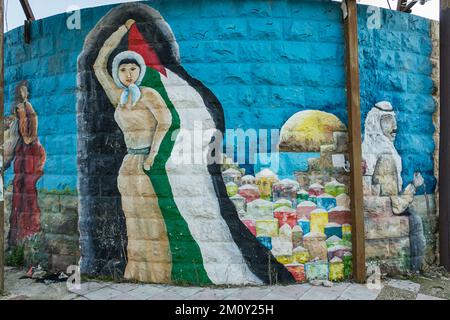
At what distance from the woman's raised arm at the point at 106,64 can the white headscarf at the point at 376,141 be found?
3.47 metres

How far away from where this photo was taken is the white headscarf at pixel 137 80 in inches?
173

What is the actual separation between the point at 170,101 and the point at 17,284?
3.22 metres

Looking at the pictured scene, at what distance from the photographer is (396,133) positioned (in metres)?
4.68

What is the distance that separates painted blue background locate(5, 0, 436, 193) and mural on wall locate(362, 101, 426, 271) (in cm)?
15

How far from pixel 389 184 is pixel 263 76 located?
233 centimetres

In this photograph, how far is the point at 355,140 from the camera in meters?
4.26

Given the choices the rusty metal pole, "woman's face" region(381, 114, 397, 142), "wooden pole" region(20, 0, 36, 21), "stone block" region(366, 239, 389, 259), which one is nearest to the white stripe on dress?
"stone block" region(366, 239, 389, 259)

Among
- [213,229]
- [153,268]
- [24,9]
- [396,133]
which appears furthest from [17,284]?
[396,133]

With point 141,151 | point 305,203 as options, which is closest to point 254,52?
point 141,151

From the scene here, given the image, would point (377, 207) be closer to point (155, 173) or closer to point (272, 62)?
point (272, 62)

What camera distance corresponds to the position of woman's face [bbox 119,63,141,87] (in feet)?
14.5

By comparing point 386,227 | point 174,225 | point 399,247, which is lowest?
point 399,247

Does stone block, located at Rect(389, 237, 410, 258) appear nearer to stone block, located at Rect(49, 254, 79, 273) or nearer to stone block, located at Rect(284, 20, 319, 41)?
stone block, located at Rect(284, 20, 319, 41)

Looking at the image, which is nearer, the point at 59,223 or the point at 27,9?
the point at 59,223
